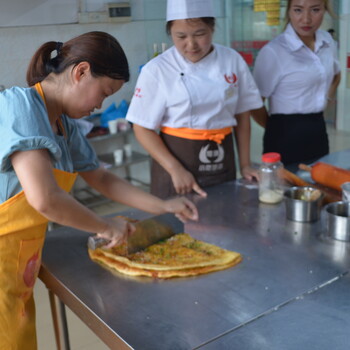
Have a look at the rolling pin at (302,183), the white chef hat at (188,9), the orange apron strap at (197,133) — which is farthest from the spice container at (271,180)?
the white chef hat at (188,9)

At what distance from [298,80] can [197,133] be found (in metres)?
0.58

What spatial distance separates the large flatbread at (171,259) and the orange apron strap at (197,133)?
571 mm

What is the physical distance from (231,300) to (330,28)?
2635 millimetres

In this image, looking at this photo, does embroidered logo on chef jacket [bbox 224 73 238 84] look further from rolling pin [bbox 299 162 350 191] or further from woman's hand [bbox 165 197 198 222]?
woman's hand [bbox 165 197 198 222]

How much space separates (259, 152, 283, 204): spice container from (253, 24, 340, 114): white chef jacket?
0.58m

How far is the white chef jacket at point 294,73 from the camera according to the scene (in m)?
2.05

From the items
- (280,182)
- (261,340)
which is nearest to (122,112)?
(280,182)

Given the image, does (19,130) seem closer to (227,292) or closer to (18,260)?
(18,260)

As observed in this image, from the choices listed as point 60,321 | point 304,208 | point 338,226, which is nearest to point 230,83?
point 304,208

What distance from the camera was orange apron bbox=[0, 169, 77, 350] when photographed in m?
1.04

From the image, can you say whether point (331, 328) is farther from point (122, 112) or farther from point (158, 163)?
point (122, 112)

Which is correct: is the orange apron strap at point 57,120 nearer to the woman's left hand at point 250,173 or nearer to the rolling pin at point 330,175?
the woman's left hand at point 250,173

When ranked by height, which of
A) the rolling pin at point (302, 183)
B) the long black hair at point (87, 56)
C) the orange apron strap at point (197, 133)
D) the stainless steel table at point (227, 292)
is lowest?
the stainless steel table at point (227, 292)

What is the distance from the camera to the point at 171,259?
122 centimetres
